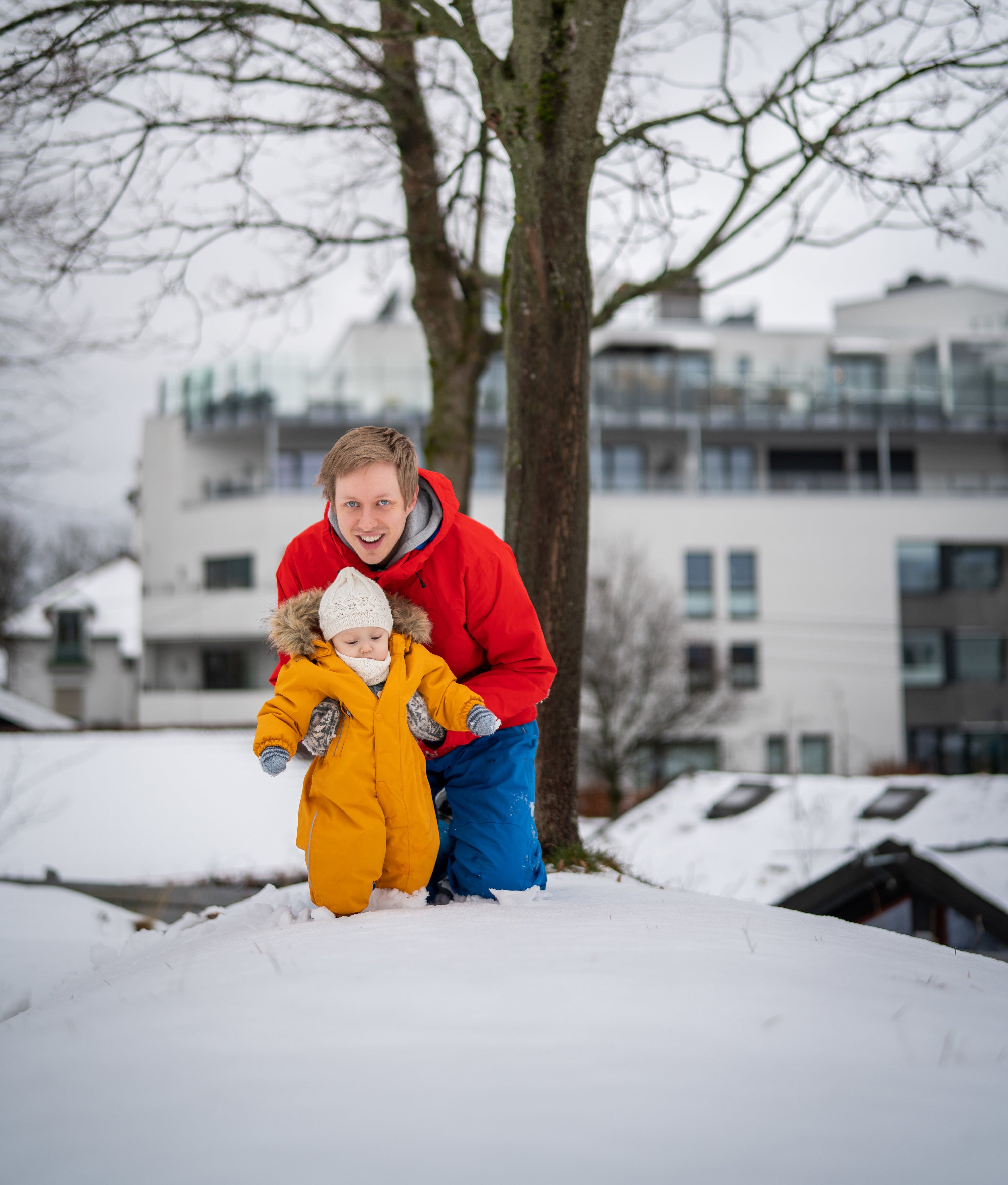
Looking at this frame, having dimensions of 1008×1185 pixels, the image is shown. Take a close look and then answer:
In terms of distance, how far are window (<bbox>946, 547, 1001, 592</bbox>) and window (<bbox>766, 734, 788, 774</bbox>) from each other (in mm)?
9030

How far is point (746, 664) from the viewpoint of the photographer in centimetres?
3406

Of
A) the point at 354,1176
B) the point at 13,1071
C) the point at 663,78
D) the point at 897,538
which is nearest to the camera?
the point at 354,1176

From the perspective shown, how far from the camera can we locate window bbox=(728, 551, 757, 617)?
34.6 metres

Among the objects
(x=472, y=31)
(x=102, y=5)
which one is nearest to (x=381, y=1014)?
(x=472, y=31)

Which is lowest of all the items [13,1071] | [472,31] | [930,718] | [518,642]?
[930,718]

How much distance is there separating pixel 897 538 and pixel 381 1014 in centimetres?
3693

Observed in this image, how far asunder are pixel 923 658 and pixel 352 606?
36.1 metres

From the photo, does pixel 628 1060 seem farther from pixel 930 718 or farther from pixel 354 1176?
pixel 930 718

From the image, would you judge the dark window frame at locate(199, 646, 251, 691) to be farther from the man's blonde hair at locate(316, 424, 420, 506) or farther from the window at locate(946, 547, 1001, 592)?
the man's blonde hair at locate(316, 424, 420, 506)

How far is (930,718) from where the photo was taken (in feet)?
115

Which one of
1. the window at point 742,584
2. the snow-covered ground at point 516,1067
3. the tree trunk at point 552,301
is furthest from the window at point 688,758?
the snow-covered ground at point 516,1067

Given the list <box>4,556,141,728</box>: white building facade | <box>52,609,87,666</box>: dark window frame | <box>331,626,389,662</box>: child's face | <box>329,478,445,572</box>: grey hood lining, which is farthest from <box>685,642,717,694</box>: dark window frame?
<box>331,626,389,662</box>: child's face

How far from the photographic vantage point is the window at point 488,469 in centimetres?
3328

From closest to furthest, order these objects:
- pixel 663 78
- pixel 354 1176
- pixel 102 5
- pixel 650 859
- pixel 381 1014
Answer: pixel 354 1176 → pixel 381 1014 → pixel 102 5 → pixel 663 78 → pixel 650 859
